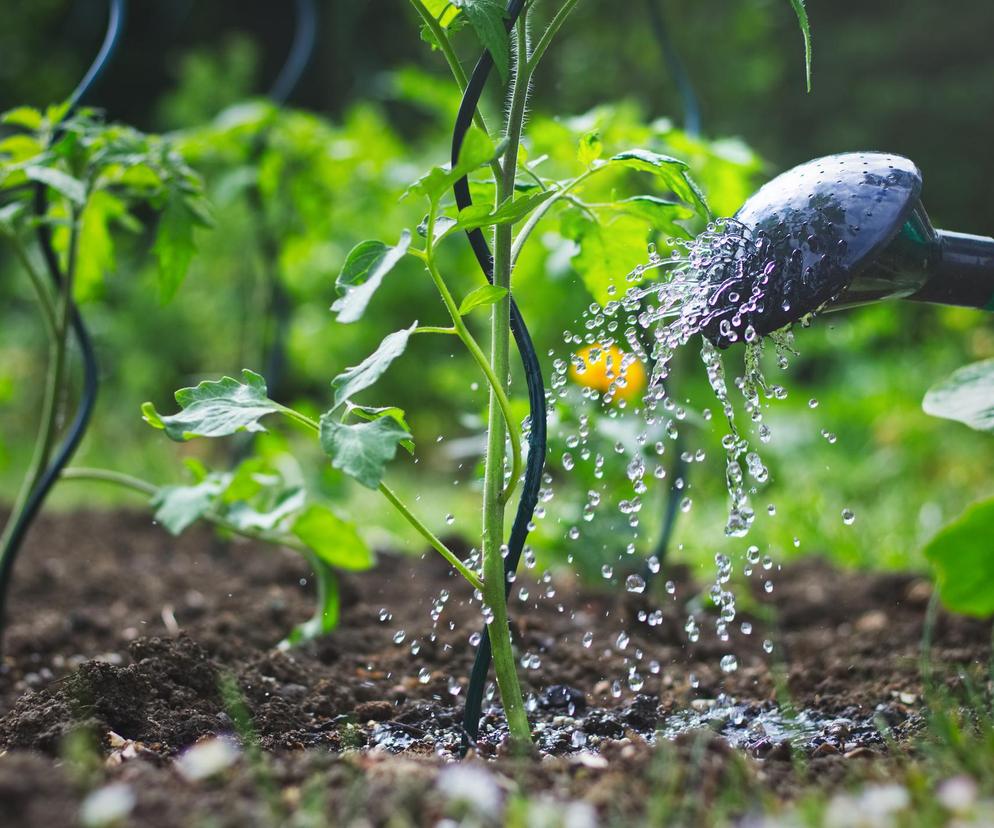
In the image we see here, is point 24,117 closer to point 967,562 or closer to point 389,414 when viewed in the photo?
point 389,414

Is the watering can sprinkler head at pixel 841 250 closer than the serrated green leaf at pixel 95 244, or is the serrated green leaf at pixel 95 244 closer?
the watering can sprinkler head at pixel 841 250

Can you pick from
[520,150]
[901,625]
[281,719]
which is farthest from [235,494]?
[901,625]

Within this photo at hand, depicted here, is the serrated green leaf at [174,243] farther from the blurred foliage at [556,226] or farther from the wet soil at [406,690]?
the wet soil at [406,690]

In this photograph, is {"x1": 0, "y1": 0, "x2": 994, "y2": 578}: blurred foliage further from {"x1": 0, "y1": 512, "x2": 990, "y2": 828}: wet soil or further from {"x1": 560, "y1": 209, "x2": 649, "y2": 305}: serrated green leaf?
{"x1": 0, "y1": 512, "x2": 990, "y2": 828}: wet soil

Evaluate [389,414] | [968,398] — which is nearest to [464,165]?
[389,414]

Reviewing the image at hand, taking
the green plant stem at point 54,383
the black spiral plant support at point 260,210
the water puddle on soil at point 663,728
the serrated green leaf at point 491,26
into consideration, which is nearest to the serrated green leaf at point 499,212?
the serrated green leaf at point 491,26

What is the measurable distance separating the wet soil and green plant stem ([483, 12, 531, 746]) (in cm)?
10

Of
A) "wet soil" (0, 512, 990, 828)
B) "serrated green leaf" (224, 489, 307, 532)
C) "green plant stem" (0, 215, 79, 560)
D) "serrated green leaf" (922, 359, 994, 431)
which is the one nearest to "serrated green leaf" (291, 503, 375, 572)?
"serrated green leaf" (224, 489, 307, 532)

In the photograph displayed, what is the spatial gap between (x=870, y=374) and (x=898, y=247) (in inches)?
183

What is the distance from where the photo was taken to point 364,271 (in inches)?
45.0

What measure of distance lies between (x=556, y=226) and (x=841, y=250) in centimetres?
76

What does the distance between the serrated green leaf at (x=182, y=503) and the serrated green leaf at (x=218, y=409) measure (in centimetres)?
31

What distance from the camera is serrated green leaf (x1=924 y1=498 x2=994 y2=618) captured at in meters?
1.05

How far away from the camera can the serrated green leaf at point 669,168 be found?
120cm
